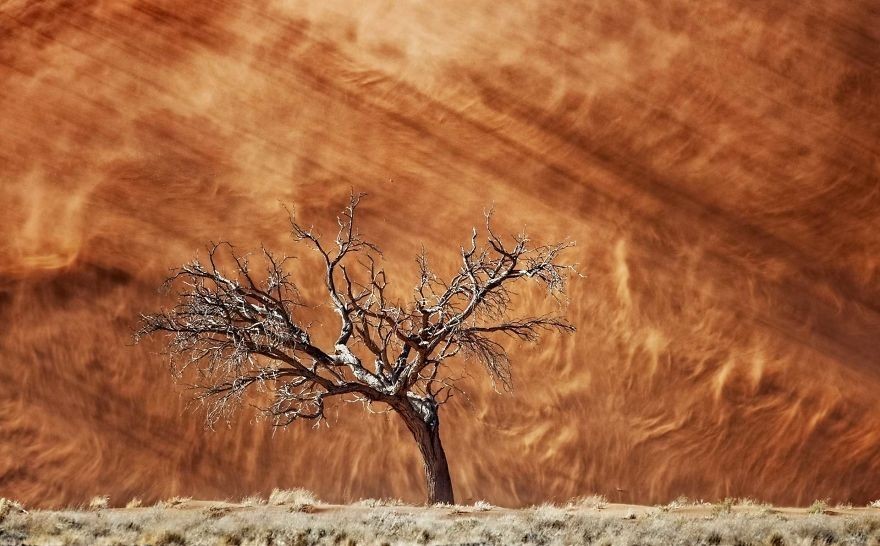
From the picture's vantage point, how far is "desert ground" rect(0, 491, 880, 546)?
41.9 ft

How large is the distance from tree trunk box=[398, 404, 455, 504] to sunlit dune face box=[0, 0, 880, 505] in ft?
8.60

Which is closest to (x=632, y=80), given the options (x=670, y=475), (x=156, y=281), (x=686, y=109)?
(x=686, y=109)

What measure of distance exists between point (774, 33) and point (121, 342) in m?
12.3

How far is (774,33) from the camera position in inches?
825

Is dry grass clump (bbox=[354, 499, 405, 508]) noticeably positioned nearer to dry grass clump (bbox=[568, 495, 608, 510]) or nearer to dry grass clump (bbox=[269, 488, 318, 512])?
dry grass clump (bbox=[269, 488, 318, 512])

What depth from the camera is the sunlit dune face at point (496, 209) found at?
19.1 meters

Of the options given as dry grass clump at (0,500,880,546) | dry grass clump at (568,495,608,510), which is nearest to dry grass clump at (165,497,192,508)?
dry grass clump at (0,500,880,546)

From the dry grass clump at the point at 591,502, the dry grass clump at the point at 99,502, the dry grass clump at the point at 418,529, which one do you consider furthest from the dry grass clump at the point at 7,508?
the dry grass clump at the point at 591,502

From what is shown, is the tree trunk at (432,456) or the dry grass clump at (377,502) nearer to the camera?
the tree trunk at (432,456)

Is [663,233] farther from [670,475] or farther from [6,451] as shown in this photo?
[6,451]

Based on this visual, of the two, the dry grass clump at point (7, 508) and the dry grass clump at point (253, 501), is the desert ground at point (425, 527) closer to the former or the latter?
the dry grass clump at point (7, 508)

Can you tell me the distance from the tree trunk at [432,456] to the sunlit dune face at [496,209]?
2621 millimetres

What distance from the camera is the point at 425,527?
13.4 m

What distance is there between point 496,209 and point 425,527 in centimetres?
813
